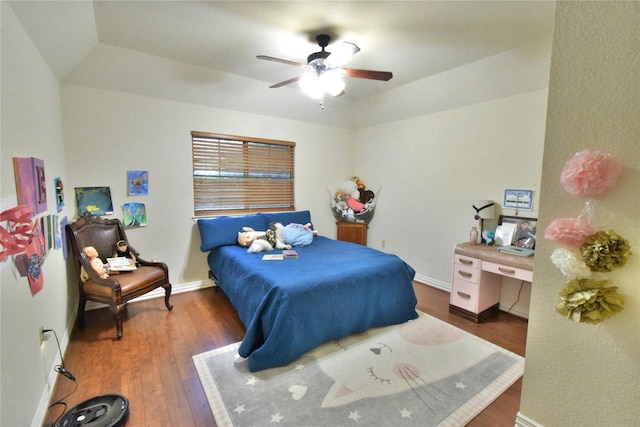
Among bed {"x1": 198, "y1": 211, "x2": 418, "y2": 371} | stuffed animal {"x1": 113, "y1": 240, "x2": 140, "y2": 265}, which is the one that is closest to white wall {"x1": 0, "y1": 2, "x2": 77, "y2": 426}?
stuffed animal {"x1": 113, "y1": 240, "x2": 140, "y2": 265}

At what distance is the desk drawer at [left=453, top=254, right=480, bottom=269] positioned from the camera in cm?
289

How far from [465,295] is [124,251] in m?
3.62

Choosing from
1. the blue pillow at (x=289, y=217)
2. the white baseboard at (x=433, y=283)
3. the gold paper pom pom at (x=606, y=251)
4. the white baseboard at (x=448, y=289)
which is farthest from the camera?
the blue pillow at (x=289, y=217)

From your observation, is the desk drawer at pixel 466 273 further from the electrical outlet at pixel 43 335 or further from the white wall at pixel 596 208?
the electrical outlet at pixel 43 335

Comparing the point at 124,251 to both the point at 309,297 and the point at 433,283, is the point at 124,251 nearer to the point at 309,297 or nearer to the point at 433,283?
the point at 309,297

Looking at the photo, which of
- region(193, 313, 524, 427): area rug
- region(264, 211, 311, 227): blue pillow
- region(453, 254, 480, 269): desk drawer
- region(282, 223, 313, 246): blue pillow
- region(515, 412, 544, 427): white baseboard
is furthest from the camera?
region(264, 211, 311, 227): blue pillow

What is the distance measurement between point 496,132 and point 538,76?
647mm

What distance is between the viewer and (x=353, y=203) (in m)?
4.70

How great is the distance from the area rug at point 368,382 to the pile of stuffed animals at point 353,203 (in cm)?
239

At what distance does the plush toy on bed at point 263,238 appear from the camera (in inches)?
129

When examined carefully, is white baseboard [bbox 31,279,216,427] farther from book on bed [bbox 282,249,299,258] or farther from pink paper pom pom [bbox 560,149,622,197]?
pink paper pom pom [bbox 560,149,622,197]

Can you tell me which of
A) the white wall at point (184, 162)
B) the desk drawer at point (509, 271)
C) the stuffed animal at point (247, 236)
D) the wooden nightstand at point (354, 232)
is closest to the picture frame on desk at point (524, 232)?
the white wall at point (184, 162)

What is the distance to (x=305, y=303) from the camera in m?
2.20

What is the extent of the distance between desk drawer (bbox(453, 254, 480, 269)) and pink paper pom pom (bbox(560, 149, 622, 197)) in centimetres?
202
